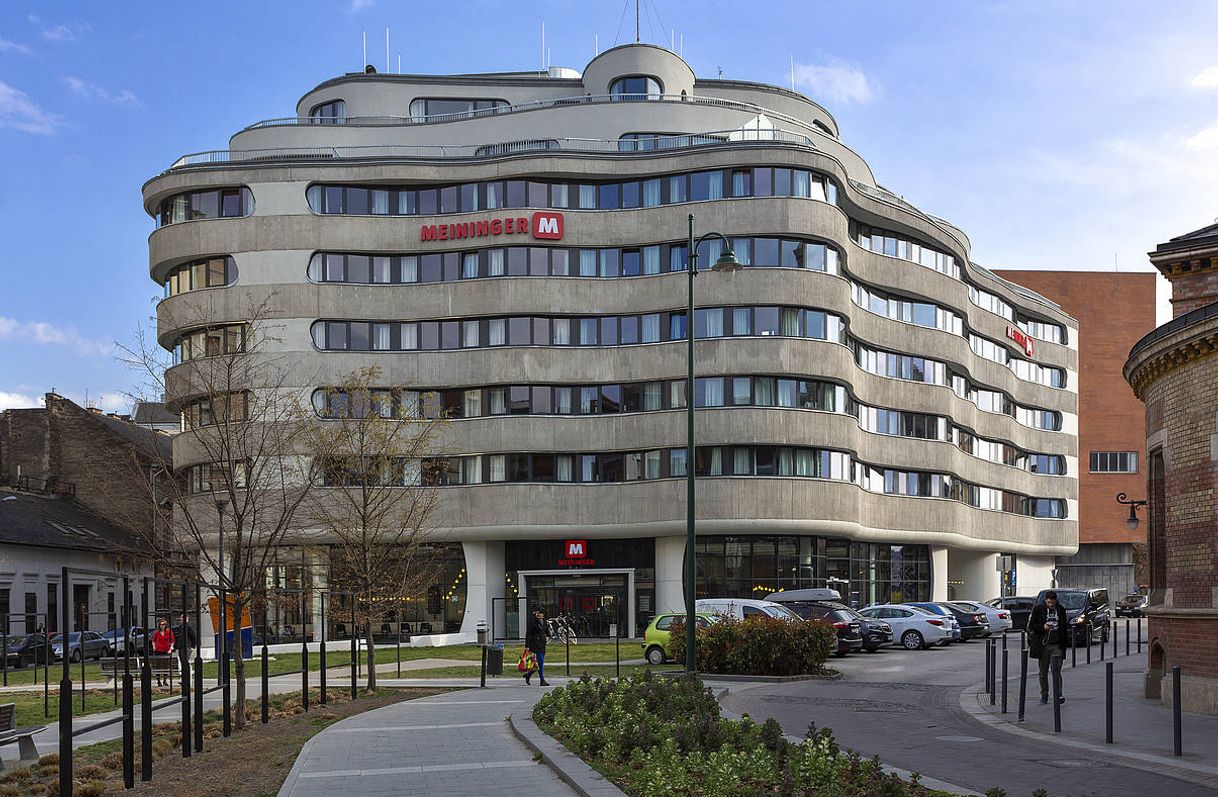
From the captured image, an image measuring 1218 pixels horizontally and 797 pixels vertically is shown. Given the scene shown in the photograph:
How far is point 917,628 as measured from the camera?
41.4 m

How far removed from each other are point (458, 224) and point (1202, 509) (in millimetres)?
→ 37745

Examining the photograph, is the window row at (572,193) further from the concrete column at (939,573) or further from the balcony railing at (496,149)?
the concrete column at (939,573)

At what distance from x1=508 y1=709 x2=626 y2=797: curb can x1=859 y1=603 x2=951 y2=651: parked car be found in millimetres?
26480

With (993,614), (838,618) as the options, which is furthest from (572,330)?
(993,614)

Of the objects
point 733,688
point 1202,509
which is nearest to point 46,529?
point 733,688

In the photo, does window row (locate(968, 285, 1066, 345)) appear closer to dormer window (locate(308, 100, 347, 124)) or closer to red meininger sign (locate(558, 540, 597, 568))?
red meininger sign (locate(558, 540, 597, 568))

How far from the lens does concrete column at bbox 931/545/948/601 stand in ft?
204

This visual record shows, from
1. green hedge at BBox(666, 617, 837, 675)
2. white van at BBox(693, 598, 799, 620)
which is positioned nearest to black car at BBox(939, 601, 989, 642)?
white van at BBox(693, 598, 799, 620)

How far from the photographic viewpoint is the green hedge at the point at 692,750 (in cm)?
Result: 1032

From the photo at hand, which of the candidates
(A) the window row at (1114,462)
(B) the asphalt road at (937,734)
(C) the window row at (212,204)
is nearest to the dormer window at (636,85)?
(C) the window row at (212,204)

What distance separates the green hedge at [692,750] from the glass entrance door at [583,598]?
3542 cm

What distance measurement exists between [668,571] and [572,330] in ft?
34.4

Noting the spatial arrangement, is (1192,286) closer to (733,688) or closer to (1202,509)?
(1202,509)

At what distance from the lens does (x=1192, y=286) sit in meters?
23.8
